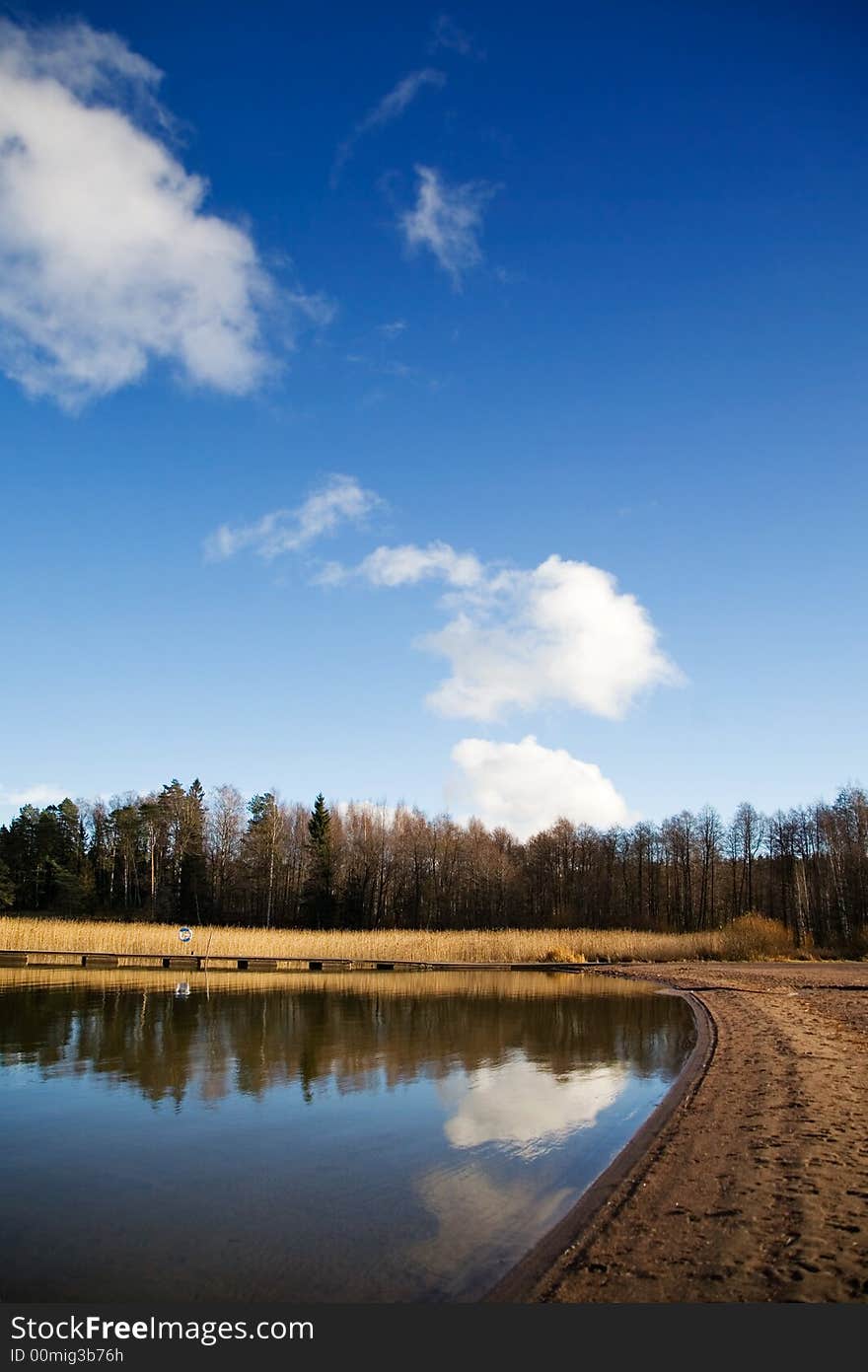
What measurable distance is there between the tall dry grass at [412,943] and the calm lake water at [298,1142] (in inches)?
676

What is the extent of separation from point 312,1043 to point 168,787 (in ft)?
222

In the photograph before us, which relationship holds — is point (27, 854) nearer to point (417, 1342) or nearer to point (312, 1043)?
point (312, 1043)

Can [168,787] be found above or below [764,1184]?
above

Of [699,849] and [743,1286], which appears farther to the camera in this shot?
[699,849]

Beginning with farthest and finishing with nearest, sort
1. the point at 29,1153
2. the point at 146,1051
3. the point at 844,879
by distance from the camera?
the point at 844,879 → the point at 146,1051 → the point at 29,1153

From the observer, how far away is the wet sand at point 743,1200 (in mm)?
5605

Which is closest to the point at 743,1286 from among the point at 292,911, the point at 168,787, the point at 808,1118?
the point at 808,1118

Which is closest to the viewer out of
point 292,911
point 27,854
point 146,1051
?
point 146,1051

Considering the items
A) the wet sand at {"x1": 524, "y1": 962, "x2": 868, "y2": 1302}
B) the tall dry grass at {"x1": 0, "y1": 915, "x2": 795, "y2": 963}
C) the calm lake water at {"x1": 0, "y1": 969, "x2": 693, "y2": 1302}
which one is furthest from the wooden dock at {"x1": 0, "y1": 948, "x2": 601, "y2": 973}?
the wet sand at {"x1": 524, "y1": 962, "x2": 868, "y2": 1302}

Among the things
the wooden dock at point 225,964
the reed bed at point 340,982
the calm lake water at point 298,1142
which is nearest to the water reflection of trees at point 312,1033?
the calm lake water at point 298,1142

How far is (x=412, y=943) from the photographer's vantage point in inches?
1628

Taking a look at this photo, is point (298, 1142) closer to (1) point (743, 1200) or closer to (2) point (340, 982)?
(1) point (743, 1200)

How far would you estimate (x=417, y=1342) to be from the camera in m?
5.32

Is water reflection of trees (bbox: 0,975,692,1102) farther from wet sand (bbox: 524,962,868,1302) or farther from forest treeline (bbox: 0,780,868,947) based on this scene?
forest treeline (bbox: 0,780,868,947)
